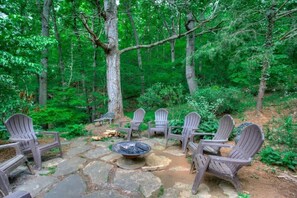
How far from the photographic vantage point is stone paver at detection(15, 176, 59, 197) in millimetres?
2434

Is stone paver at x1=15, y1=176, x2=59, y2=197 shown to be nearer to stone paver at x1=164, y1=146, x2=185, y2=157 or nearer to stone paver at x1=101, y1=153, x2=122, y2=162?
stone paver at x1=101, y1=153, x2=122, y2=162

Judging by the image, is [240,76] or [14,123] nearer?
[14,123]

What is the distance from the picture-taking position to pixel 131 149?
328cm

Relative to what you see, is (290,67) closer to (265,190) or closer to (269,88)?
(269,88)

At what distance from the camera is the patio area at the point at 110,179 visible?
93.2 inches

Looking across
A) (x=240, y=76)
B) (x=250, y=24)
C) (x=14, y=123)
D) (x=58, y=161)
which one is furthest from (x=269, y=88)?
(x=14, y=123)

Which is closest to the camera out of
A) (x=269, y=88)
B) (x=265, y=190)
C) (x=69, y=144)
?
(x=265, y=190)

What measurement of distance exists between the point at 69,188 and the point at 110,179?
0.58 m

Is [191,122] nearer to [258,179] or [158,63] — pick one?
[258,179]

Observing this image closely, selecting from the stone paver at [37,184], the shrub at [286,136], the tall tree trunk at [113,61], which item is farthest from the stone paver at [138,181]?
the tall tree trunk at [113,61]

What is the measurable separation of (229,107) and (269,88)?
4.06 metres

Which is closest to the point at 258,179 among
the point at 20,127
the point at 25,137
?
the point at 25,137

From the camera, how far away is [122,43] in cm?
1278

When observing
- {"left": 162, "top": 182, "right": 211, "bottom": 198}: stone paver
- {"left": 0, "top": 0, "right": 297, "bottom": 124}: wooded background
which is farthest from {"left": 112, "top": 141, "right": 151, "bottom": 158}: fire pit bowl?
{"left": 0, "top": 0, "right": 297, "bottom": 124}: wooded background
